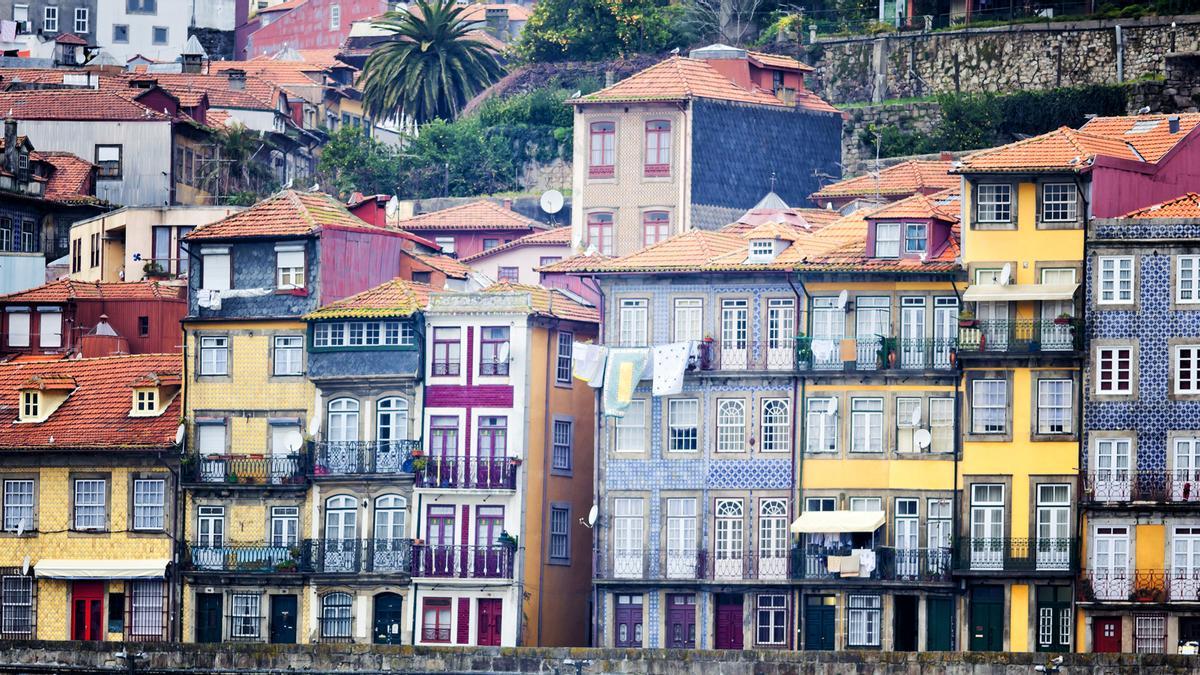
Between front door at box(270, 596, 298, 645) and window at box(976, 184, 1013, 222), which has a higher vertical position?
window at box(976, 184, 1013, 222)

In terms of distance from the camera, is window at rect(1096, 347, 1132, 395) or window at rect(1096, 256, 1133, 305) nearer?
window at rect(1096, 347, 1132, 395)

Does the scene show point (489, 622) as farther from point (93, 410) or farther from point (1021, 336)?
point (1021, 336)

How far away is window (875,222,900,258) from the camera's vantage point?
253ft

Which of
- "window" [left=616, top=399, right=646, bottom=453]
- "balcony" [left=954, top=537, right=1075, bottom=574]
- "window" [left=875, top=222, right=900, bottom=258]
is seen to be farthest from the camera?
"window" [left=616, top=399, right=646, bottom=453]

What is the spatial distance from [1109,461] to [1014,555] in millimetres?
2976

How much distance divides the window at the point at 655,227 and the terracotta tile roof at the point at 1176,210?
1797cm

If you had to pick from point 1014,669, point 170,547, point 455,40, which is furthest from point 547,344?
point 455,40

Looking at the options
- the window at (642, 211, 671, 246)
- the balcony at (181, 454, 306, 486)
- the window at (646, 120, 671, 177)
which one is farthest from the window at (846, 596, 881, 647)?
the window at (646, 120, 671, 177)

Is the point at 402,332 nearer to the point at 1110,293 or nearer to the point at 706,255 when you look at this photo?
the point at 706,255

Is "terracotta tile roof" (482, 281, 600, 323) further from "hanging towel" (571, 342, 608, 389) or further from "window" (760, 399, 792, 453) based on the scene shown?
"window" (760, 399, 792, 453)

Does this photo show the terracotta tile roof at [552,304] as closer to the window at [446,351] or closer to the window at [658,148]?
the window at [446,351]

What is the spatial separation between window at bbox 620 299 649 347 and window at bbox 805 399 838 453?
183 inches

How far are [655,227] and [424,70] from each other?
77.3ft

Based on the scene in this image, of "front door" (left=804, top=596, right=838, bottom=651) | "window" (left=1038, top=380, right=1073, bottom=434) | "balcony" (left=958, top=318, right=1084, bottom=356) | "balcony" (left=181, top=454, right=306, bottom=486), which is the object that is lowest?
"front door" (left=804, top=596, right=838, bottom=651)
